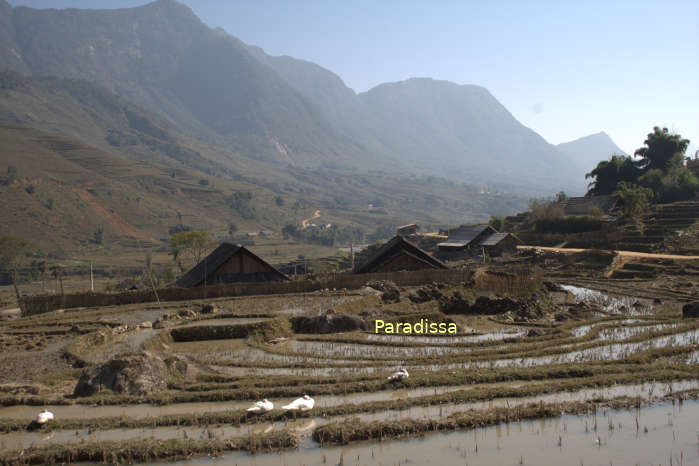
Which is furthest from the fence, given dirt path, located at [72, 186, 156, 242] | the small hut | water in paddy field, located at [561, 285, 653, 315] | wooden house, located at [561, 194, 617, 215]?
dirt path, located at [72, 186, 156, 242]

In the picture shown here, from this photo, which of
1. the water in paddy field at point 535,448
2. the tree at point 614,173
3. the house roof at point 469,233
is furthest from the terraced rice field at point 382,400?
the tree at point 614,173

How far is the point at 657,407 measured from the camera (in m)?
9.38

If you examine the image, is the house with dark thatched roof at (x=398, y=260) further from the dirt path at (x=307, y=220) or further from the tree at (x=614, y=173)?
the dirt path at (x=307, y=220)

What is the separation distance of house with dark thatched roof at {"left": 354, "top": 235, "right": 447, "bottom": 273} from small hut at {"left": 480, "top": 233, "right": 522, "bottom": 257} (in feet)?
47.6

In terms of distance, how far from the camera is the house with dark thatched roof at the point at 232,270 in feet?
92.6

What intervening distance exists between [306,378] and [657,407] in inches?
267

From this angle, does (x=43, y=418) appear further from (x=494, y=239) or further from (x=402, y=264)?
(x=494, y=239)

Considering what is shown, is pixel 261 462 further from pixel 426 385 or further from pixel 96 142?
pixel 96 142

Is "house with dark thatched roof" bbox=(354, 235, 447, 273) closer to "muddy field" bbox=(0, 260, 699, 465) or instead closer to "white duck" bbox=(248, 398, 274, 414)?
"muddy field" bbox=(0, 260, 699, 465)

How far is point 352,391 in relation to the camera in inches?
422

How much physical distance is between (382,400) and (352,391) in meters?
0.85

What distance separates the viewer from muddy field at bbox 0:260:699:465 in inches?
317

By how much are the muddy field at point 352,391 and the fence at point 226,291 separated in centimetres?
528

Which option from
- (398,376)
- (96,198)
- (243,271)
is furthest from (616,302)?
(96,198)
